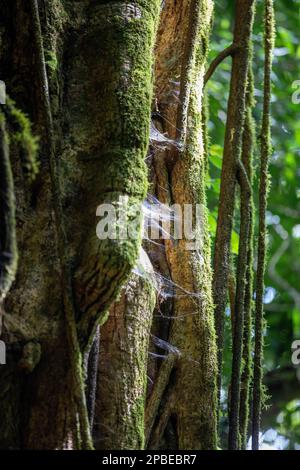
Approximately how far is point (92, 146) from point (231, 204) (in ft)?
3.35

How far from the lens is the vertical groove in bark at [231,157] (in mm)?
3057

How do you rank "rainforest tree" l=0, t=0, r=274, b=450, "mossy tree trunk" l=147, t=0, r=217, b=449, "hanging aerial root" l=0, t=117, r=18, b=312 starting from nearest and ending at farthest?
1. "hanging aerial root" l=0, t=117, r=18, b=312
2. "rainforest tree" l=0, t=0, r=274, b=450
3. "mossy tree trunk" l=147, t=0, r=217, b=449

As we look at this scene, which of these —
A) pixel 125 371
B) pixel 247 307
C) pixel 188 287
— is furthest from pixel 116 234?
pixel 247 307

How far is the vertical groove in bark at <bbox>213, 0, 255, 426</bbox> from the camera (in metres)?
3.06

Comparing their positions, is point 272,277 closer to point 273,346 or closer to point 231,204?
point 273,346

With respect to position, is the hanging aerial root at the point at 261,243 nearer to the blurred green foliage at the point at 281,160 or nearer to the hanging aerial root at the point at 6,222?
the hanging aerial root at the point at 6,222

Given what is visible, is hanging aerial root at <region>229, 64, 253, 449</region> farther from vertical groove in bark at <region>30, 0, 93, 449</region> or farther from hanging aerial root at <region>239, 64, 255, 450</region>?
vertical groove in bark at <region>30, 0, 93, 449</region>

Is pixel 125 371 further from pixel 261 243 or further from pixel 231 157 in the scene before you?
pixel 231 157

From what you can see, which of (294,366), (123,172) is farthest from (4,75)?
(294,366)

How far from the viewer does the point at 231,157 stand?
3232 millimetres

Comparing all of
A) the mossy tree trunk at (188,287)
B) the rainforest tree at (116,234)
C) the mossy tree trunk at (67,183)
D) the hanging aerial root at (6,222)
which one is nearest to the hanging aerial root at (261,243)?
the rainforest tree at (116,234)

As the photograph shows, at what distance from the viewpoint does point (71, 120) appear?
233cm

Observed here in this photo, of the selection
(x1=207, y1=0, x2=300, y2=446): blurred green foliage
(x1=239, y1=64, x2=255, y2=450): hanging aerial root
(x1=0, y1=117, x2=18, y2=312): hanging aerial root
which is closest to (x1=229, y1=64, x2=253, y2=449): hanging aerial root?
(x1=239, y1=64, x2=255, y2=450): hanging aerial root

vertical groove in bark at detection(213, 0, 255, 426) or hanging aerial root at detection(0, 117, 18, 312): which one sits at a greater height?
vertical groove in bark at detection(213, 0, 255, 426)
